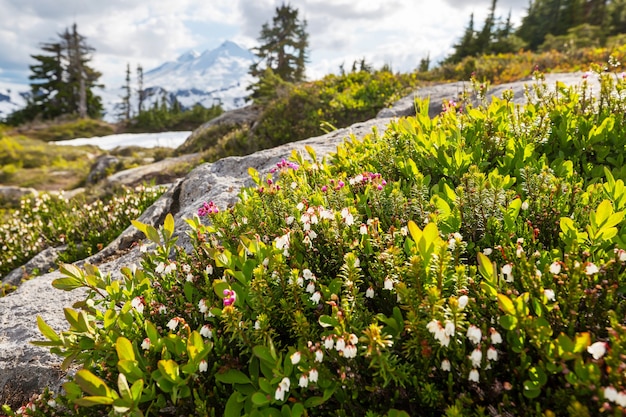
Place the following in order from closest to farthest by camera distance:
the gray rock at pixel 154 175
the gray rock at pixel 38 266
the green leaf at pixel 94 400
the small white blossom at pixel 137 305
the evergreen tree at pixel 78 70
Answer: the green leaf at pixel 94 400 < the small white blossom at pixel 137 305 < the gray rock at pixel 38 266 < the gray rock at pixel 154 175 < the evergreen tree at pixel 78 70

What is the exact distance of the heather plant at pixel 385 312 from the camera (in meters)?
1.54

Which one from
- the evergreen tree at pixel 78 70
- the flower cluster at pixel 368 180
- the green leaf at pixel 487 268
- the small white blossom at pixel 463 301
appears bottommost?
the small white blossom at pixel 463 301

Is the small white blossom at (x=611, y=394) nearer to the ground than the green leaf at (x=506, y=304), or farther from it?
nearer to the ground

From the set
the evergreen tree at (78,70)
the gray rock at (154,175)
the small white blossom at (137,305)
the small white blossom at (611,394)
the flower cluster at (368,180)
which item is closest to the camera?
the small white blossom at (611,394)

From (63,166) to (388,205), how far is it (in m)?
22.1

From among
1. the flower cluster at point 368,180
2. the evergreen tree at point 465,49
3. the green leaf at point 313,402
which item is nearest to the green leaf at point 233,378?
the green leaf at point 313,402

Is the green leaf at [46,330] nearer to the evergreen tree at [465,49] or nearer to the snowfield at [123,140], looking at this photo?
the evergreen tree at [465,49]

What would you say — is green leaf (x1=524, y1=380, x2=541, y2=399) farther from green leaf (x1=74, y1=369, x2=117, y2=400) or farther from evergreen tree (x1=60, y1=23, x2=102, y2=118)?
evergreen tree (x1=60, y1=23, x2=102, y2=118)

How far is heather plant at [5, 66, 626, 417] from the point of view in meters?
1.54

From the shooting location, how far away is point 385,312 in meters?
2.06

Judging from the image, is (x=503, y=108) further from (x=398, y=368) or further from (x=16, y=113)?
(x=16, y=113)

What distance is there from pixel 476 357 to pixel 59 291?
4064 mm

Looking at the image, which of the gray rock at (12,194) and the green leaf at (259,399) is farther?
the gray rock at (12,194)

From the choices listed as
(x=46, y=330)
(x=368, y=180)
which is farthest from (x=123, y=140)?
(x=46, y=330)
